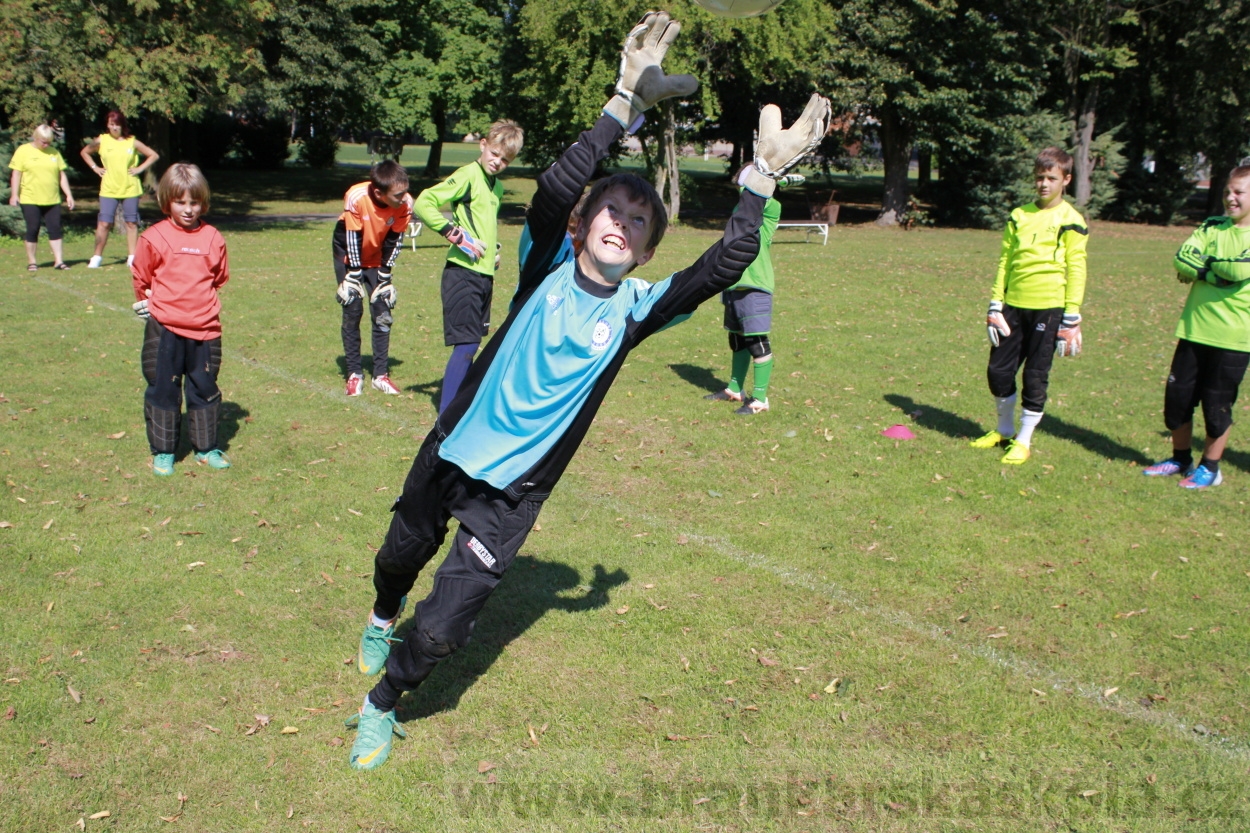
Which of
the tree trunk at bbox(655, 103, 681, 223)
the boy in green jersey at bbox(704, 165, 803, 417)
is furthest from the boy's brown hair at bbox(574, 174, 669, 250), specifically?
the tree trunk at bbox(655, 103, 681, 223)

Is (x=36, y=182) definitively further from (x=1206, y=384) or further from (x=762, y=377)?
(x=1206, y=384)

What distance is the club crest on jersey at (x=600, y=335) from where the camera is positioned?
3611 millimetres

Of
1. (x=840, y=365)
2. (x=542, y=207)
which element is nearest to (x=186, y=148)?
(x=840, y=365)

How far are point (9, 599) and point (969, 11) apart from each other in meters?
29.3

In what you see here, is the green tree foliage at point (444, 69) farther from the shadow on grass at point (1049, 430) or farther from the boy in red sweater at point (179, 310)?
the boy in red sweater at point (179, 310)

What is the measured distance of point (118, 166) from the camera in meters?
15.8

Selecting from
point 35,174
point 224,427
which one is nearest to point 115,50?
point 35,174

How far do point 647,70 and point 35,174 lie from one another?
14.9 m

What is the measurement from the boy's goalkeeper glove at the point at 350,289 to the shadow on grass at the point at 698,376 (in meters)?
3.41

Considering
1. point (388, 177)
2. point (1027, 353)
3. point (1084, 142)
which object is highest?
point (1084, 142)

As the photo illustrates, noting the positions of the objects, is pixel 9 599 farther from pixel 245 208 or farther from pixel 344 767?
pixel 245 208

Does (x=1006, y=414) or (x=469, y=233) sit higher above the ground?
(x=469, y=233)

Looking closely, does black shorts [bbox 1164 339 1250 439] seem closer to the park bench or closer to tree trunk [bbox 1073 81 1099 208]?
the park bench

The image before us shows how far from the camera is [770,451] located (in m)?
8.03
